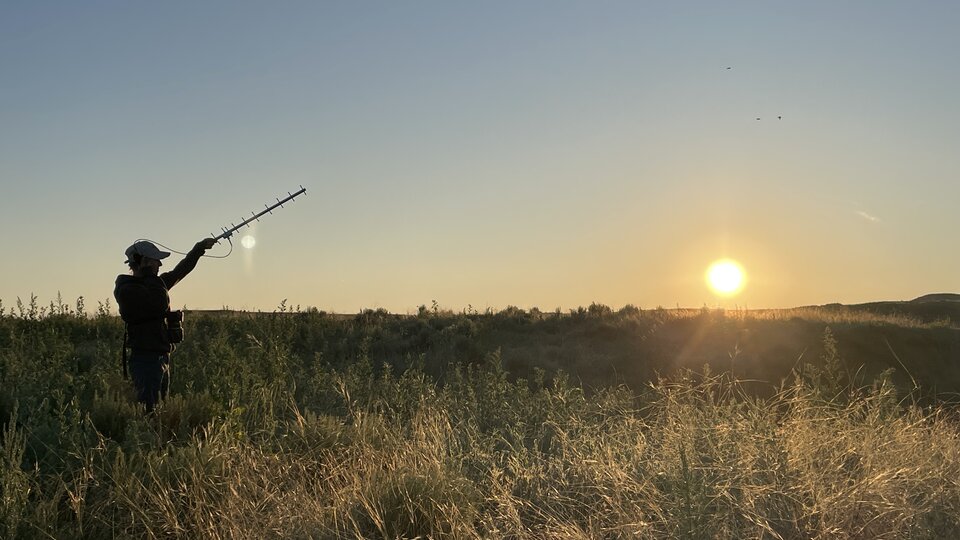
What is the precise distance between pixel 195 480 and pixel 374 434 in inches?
73.0

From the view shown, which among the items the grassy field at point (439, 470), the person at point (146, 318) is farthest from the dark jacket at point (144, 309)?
the grassy field at point (439, 470)

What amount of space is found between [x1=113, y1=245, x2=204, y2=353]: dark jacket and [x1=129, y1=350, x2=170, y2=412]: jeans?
91 mm

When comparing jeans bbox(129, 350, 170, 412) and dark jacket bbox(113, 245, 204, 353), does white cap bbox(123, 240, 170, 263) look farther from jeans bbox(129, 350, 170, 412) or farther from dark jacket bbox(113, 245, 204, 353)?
jeans bbox(129, 350, 170, 412)

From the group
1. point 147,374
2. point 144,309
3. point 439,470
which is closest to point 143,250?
point 144,309

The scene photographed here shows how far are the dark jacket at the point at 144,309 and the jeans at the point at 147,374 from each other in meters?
Result: 0.09

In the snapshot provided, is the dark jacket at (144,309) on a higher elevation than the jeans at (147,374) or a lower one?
higher

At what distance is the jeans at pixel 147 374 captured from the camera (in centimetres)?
684

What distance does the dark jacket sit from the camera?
6.86m

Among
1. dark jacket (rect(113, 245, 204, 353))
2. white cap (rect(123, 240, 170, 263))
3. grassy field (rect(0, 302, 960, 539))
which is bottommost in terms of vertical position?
grassy field (rect(0, 302, 960, 539))

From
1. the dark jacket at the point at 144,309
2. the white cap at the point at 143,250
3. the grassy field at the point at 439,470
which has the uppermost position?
the white cap at the point at 143,250

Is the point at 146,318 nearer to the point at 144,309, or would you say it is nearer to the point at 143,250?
the point at 144,309

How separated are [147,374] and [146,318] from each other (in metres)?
0.53

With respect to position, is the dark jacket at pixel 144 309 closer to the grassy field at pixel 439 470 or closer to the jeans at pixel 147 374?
the jeans at pixel 147 374

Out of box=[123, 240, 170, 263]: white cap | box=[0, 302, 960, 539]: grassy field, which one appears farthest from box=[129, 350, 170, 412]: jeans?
box=[123, 240, 170, 263]: white cap
